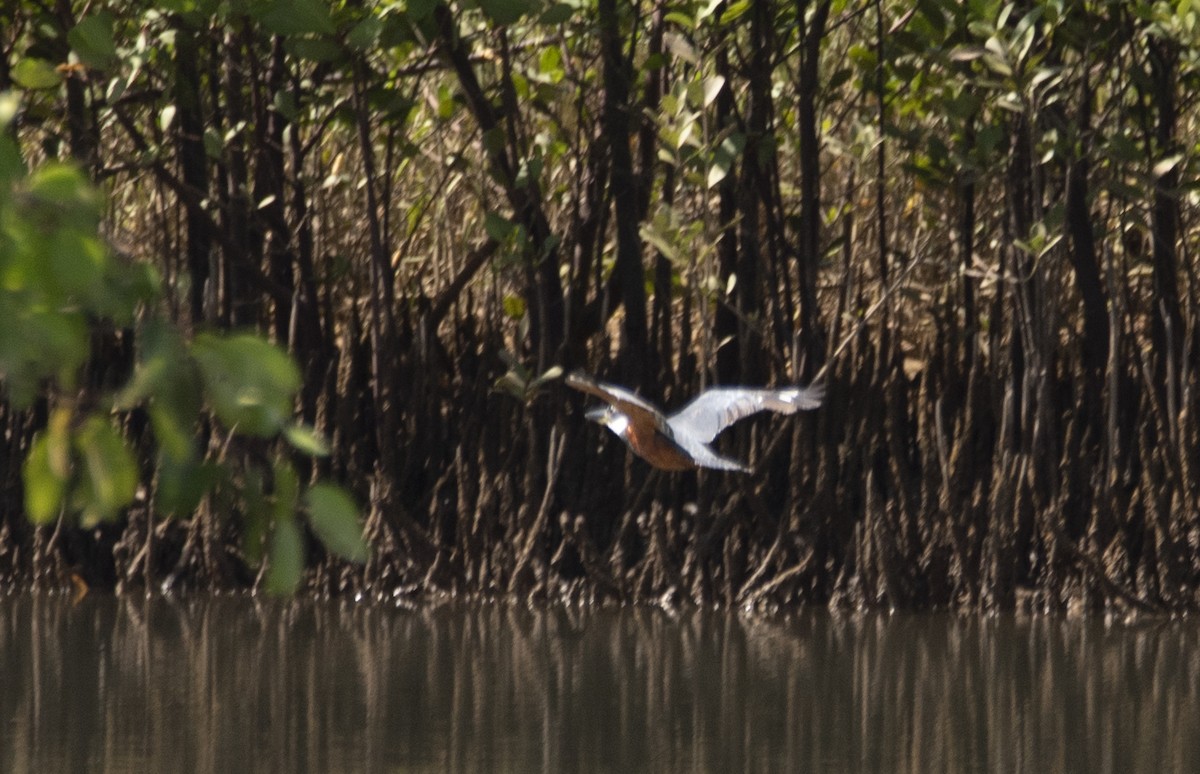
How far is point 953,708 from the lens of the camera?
4438 mm

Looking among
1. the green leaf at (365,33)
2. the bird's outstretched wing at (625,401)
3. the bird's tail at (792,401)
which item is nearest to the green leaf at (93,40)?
the green leaf at (365,33)

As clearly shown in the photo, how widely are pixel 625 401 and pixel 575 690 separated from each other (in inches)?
53.5

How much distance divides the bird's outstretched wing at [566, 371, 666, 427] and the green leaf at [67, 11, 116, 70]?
1723 millimetres

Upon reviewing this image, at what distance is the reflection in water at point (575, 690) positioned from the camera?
4.04m

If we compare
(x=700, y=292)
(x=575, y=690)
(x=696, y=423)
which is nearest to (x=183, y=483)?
(x=696, y=423)

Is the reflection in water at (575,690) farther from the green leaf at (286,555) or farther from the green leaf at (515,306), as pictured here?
A: the green leaf at (286,555)

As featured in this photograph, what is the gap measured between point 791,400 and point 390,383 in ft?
6.77

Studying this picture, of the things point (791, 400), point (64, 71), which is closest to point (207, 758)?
point (791, 400)

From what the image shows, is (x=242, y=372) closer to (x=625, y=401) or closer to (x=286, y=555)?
(x=286, y=555)

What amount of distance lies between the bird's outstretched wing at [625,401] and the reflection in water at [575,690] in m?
0.78

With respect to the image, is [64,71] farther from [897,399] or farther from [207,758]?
[897,399]

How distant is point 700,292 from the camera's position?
16.8 feet

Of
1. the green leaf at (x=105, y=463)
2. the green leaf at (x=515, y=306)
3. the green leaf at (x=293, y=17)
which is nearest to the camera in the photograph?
the green leaf at (x=105, y=463)

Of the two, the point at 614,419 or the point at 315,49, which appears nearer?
the point at 614,419
